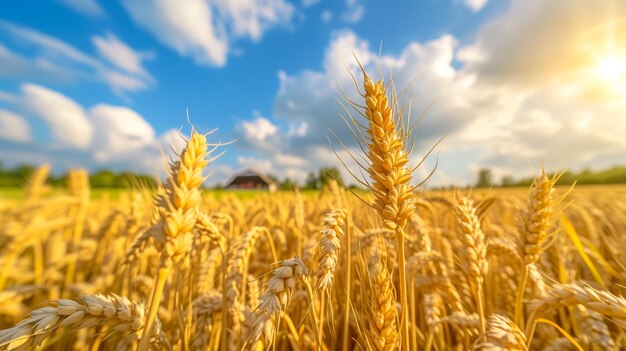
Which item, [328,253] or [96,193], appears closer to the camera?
[328,253]

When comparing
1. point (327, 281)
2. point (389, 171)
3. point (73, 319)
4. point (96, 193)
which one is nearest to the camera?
point (73, 319)

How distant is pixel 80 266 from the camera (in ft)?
9.96

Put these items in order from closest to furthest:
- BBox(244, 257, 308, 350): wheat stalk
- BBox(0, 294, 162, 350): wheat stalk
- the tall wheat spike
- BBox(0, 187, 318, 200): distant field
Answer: BBox(0, 294, 162, 350): wheat stalk → BBox(244, 257, 308, 350): wheat stalk → the tall wheat spike → BBox(0, 187, 318, 200): distant field

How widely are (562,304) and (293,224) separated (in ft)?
8.16

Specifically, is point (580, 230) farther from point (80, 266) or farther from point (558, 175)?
point (80, 266)

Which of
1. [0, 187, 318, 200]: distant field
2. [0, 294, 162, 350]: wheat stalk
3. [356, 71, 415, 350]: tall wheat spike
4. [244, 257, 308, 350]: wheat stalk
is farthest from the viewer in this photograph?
[0, 187, 318, 200]: distant field

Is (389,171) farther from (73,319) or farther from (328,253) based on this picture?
(73,319)

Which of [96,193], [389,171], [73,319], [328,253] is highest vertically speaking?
[96,193]

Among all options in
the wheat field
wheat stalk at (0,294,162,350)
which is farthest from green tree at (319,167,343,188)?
wheat stalk at (0,294,162,350)

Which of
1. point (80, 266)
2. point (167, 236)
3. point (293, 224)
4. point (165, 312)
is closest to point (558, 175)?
point (167, 236)

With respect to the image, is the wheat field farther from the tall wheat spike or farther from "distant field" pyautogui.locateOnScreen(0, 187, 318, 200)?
"distant field" pyautogui.locateOnScreen(0, 187, 318, 200)

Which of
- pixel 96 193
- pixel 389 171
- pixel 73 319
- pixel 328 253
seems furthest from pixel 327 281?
pixel 96 193

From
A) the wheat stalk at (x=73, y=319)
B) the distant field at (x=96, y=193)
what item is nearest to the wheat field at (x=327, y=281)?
the wheat stalk at (x=73, y=319)

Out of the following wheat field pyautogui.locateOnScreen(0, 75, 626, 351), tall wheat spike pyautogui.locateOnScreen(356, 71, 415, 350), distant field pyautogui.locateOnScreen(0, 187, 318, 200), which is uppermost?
distant field pyautogui.locateOnScreen(0, 187, 318, 200)
